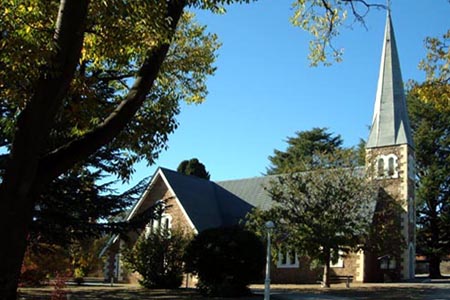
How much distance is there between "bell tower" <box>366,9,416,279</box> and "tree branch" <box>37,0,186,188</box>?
28617mm

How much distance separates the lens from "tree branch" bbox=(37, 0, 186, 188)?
5.54m

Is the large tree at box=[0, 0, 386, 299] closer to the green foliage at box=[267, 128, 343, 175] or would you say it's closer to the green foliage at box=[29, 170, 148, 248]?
the green foliage at box=[29, 170, 148, 248]

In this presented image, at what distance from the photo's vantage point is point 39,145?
16.6 feet

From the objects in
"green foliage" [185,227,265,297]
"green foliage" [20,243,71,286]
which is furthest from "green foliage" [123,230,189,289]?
"green foliage" [20,243,71,286]

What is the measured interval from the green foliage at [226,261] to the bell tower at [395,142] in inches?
540

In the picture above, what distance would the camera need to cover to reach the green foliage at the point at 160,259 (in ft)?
90.4

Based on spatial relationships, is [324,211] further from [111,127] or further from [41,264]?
[111,127]

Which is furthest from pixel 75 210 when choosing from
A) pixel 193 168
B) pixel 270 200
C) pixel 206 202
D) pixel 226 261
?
pixel 193 168

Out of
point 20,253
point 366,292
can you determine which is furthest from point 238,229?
point 20,253

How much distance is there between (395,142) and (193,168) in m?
22.7

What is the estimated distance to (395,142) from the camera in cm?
3838

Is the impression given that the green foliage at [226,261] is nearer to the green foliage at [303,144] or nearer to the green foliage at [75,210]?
the green foliage at [75,210]

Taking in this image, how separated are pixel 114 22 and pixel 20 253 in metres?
2.96

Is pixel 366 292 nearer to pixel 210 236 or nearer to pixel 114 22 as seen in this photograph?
pixel 210 236
